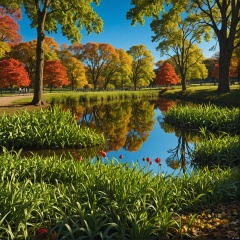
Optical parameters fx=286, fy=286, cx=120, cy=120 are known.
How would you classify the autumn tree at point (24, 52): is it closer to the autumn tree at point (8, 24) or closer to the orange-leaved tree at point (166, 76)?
the autumn tree at point (8, 24)

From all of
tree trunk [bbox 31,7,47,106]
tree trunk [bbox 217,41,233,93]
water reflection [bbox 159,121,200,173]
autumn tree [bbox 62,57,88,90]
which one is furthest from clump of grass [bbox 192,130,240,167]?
autumn tree [bbox 62,57,88,90]

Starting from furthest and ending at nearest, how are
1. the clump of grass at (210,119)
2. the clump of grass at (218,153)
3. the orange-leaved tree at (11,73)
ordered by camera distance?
the orange-leaved tree at (11,73), the clump of grass at (210,119), the clump of grass at (218,153)

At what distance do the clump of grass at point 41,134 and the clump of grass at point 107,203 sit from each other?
4.76 metres

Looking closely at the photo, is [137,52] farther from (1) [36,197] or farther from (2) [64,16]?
(1) [36,197]

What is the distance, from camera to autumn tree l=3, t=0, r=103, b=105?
21.0m

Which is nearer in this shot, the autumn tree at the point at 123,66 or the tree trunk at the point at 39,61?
the tree trunk at the point at 39,61

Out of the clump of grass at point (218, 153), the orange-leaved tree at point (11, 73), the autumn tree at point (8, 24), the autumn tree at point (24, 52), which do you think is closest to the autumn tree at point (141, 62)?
the autumn tree at point (24, 52)

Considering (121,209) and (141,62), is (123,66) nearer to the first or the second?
(141,62)

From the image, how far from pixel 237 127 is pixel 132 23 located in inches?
590

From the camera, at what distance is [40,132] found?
417 inches

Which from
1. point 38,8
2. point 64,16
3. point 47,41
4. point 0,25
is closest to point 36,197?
point 38,8

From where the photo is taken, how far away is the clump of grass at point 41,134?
10.4 metres

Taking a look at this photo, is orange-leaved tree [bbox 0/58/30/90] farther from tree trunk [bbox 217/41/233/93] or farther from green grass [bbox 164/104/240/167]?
green grass [bbox 164/104/240/167]

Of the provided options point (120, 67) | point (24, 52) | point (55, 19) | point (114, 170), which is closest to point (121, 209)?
point (114, 170)
